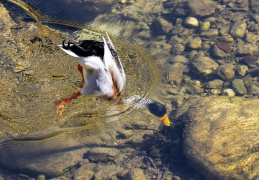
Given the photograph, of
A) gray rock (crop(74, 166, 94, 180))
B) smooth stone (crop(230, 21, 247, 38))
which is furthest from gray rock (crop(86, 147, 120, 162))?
smooth stone (crop(230, 21, 247, 38))

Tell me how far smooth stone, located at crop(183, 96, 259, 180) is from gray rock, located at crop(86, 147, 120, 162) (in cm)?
146

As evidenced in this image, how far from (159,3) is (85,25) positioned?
2.79m

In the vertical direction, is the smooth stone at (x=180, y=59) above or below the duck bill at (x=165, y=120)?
above

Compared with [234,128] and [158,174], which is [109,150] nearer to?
[158,174]

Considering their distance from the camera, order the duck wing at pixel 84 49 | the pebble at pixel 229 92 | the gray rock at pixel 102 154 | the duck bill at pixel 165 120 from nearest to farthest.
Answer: the duck wing at pixel 84 49 → the gray rock at pixel 102 154 → the duck bill at pixel 165 120 → the pebble at pixel 229 92

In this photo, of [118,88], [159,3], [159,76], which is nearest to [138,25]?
[159,3]

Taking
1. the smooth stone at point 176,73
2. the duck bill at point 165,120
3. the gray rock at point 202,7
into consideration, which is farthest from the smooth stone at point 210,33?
the duck bill at point 165,120

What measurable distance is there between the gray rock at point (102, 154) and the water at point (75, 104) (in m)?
0.02

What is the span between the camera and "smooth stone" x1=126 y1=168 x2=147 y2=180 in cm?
429

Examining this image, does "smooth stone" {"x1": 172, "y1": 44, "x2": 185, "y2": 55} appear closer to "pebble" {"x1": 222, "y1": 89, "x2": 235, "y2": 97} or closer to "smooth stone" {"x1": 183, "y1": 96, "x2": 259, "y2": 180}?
"pebble" {"x1": 222, "y1": 89, "x2": 235, "y2": 97}

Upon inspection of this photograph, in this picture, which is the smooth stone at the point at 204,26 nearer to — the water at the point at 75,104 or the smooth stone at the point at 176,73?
the water at the point at 75,104

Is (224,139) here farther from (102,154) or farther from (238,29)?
(238,29)

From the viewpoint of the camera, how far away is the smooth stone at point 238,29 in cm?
606

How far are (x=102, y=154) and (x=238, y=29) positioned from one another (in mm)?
4931
